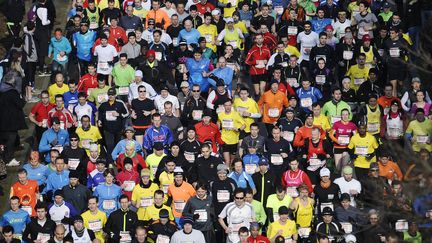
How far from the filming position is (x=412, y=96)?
27469mm

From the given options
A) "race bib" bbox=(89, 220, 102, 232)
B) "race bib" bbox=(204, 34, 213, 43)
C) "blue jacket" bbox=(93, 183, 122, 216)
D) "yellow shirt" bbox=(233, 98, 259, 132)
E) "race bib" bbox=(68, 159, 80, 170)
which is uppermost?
"race bib" bbox=(204, 34, 213, 43)

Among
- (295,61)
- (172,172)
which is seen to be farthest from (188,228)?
(295,61)

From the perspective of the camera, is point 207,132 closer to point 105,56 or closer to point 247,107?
point 247,107

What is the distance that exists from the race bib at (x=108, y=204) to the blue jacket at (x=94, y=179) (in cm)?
59

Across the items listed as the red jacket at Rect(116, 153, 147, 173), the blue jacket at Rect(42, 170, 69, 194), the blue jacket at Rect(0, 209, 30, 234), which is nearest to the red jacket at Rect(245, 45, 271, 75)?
the red jacket at Rect(116, 153, 147, 173)

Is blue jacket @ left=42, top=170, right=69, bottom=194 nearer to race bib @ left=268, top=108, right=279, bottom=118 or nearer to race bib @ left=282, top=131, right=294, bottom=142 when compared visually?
race bib @ left=282, top=131, right=294, bottom=142

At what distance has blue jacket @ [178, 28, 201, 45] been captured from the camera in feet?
97.1

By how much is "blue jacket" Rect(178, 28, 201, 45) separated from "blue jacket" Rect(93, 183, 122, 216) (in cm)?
599

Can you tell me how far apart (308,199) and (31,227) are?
4874mm

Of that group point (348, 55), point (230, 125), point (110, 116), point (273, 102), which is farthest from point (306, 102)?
point (110, 116)

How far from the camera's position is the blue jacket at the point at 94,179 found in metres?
25.0

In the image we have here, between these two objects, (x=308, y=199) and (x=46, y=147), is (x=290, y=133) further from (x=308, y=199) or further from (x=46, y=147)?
(x=46, y=147)

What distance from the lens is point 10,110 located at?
2719cm

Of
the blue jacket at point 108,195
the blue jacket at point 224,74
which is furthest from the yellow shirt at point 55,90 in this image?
the blue jacket at point 108,195
